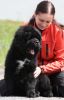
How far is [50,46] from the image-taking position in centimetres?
826

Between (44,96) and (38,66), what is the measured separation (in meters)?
0.45

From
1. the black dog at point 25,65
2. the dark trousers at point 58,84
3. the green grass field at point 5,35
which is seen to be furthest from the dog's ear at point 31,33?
the green grass field at point 5,35

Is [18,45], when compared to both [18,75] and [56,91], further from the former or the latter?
[56,91]

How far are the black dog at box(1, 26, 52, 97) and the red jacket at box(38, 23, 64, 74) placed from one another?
0.19 m

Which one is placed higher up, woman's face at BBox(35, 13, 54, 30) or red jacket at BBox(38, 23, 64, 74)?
woman's face at BBox(35, 13, 54, 30)

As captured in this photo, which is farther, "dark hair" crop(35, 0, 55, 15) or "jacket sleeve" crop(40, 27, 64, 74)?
"jacket sleeve" crop(40, 27, 64, 74)

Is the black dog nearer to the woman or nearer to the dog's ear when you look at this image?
the dog's ear

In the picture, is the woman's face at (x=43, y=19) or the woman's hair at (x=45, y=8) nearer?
the woman's face at (x=43, y=19)

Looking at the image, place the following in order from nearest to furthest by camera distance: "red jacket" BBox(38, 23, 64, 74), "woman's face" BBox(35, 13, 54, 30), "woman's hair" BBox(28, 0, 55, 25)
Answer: "woman's face" BBox(35, 13, 54, 30), "woman's hair" BBox(28, 0, 55, 25), "red jacket" BBox(38, 23, 64, 74)

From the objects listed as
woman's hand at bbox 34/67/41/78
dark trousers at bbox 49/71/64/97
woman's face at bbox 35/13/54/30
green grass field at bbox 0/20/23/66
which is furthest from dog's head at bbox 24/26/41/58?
green grass field at bbox 0/20/23/66

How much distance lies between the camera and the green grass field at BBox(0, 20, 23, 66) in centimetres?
1570

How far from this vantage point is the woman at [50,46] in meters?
8.00

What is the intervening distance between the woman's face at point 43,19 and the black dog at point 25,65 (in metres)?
0.12

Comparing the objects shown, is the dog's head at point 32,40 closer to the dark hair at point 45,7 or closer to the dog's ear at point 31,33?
the dog's ear at point 31,33
